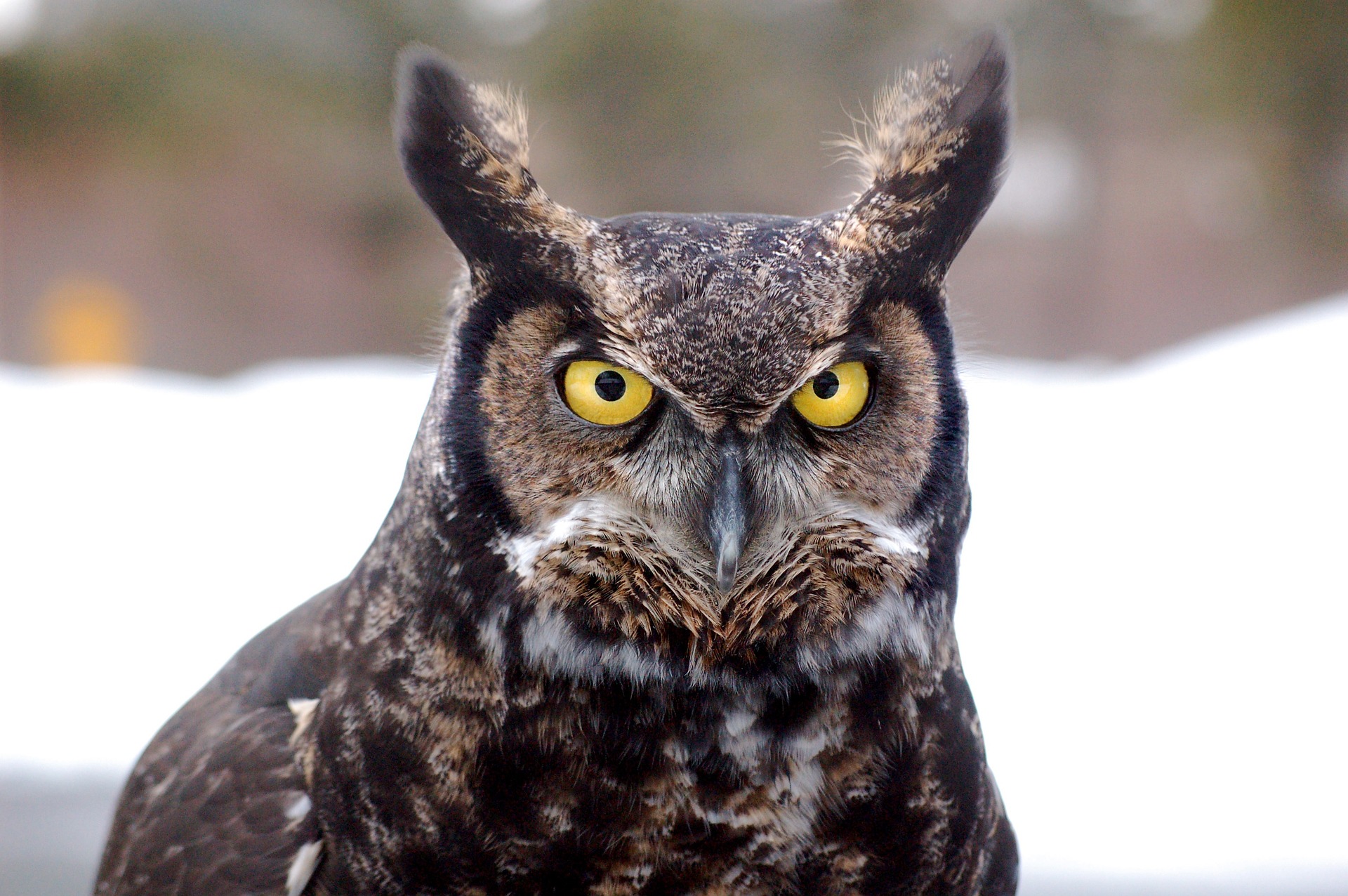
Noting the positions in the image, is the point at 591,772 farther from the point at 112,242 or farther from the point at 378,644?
the point at 112,242

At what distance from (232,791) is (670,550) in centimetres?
57

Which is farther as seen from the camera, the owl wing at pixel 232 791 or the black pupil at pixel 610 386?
the owl wing at pixel 232 791

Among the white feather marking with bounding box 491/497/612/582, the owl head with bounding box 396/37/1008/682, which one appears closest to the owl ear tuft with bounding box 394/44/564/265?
the owl head with bounding box 396/37/1008/682

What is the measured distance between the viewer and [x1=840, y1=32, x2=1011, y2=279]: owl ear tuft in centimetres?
102

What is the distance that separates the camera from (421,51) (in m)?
1.03

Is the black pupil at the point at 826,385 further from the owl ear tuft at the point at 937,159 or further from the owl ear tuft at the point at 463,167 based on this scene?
the owl ear tuft at the point at 463,167

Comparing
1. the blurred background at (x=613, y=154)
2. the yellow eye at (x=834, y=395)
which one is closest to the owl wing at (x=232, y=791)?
the yellow eye at (x=834, y=395)

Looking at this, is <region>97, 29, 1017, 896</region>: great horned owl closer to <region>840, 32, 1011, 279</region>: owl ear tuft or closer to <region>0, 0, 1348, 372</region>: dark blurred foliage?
<region>840, 32, 1011, 279</region>: owl ear tuft

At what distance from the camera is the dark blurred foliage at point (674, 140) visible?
19.9 feet

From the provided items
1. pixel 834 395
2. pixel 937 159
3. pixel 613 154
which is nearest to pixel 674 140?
pixel 613 154

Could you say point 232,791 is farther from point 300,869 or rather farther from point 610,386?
point 610,386

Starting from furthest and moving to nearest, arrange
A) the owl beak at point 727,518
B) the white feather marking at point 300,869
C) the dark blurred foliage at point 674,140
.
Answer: the dark blurred foliage at point 674,140 → the white feather marking at point 300,869 → the owl beak at point 727,518

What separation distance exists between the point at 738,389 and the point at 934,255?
0.26 meters

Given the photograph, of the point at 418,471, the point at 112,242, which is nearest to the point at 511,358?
the point at 418,471
